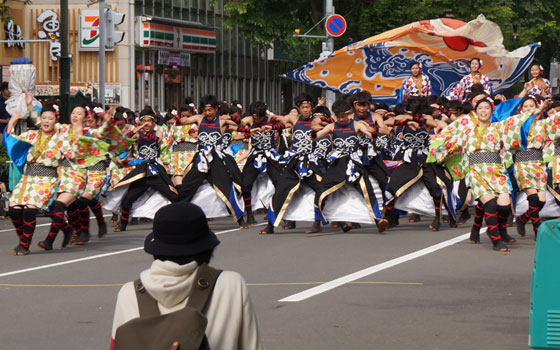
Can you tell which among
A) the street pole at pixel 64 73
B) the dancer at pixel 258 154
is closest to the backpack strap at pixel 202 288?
the dancer at pixel 258 154

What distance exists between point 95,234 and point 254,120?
3023 millimetres

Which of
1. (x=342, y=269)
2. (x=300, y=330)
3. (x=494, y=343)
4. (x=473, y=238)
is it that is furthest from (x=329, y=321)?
Answer: (x=473, y=238)

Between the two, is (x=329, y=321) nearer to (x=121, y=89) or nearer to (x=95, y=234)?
(x=95, y=234)

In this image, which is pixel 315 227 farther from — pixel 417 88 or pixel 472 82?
pixel 417 88

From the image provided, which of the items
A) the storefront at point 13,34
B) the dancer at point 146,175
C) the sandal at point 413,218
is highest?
the storefront at point 13,34

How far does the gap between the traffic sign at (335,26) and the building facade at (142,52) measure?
15.7 metres

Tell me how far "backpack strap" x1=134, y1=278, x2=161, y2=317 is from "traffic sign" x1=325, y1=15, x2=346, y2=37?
91.9 feet

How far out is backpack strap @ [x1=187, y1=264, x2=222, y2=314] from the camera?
165 inches

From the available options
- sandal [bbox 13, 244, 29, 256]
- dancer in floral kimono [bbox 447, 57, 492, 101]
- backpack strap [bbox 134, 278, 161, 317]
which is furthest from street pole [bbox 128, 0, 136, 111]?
backpack strap [bbox 134, 278, 161, 317]

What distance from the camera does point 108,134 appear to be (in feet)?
51.8

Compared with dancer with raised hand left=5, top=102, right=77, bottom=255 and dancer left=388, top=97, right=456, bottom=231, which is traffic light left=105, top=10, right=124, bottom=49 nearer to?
dancer left=388, top=97, right=456, bottom=231

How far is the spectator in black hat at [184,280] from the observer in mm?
4188

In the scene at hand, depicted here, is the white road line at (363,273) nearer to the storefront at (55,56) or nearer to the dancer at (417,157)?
the dancer at (417,157)

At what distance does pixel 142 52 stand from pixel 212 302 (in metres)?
47.6
